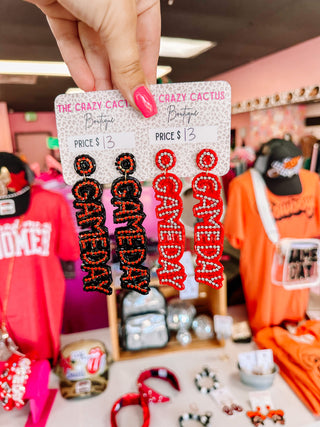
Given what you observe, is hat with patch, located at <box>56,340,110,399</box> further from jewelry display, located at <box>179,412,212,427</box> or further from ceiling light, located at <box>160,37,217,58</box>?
ceiling light, located at <box>160,37,217,58</box>

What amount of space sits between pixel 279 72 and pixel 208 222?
101 cm

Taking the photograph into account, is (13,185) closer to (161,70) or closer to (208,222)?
(161,70)

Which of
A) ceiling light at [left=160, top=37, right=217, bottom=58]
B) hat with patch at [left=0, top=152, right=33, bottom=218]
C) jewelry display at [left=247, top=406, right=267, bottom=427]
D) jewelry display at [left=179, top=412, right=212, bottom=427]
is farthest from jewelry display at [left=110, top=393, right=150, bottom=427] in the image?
ceiling light at [left=160, top=37, right=217, bottom=58]

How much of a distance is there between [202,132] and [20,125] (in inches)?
181

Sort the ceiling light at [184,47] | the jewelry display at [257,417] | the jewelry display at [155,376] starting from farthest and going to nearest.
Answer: the ceiling light at [184,47], the jewelry display at [155,376], the jewelry display at [257,417]

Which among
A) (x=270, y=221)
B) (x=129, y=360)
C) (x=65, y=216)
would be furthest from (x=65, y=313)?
(x=270, y=221)

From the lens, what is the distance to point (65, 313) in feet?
4.41

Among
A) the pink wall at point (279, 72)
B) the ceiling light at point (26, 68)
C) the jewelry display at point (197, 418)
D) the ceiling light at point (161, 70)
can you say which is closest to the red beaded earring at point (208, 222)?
the ceiling light at point (161, 70)

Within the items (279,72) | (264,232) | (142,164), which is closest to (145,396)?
(264,232)

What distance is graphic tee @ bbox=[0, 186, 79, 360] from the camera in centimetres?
108

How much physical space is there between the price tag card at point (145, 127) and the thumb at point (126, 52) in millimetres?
29

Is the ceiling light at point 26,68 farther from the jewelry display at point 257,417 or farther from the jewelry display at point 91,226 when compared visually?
the jewelry display at point 257,417

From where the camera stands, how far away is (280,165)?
1152 mm

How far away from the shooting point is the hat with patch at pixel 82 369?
1095 mm
